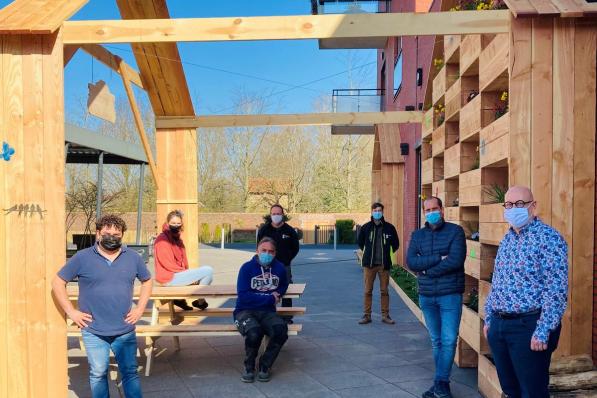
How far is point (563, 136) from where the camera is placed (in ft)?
13.3

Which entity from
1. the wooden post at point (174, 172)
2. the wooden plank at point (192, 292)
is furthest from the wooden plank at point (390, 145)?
the wooden plank at point (192, 292)

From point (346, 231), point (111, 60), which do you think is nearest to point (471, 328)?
point (111, 60)

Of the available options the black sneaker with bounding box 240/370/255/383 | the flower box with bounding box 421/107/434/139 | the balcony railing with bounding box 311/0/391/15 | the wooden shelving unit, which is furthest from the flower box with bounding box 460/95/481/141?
the balcony railing with bounding box 311/0/391/15

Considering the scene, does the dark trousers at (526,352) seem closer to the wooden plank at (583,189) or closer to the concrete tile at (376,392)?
the wooden plank at (583,189)

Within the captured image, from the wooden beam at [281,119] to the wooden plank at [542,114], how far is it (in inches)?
181

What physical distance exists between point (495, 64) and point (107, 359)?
4.03 meters

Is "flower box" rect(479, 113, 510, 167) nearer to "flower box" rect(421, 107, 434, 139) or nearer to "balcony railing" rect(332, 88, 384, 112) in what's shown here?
"flower box" rect(421, 107, 434, 139)

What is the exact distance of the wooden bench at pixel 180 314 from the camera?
5523 millimetres

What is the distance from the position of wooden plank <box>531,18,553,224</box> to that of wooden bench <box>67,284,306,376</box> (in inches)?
108

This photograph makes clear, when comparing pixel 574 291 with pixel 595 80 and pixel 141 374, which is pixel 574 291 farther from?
pixel 141 374

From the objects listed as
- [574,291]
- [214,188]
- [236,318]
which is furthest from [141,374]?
[214,188]

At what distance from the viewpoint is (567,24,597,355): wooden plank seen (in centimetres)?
397

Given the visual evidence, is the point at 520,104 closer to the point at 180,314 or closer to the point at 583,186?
the point at 583,186

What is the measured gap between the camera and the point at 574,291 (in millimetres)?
3975
